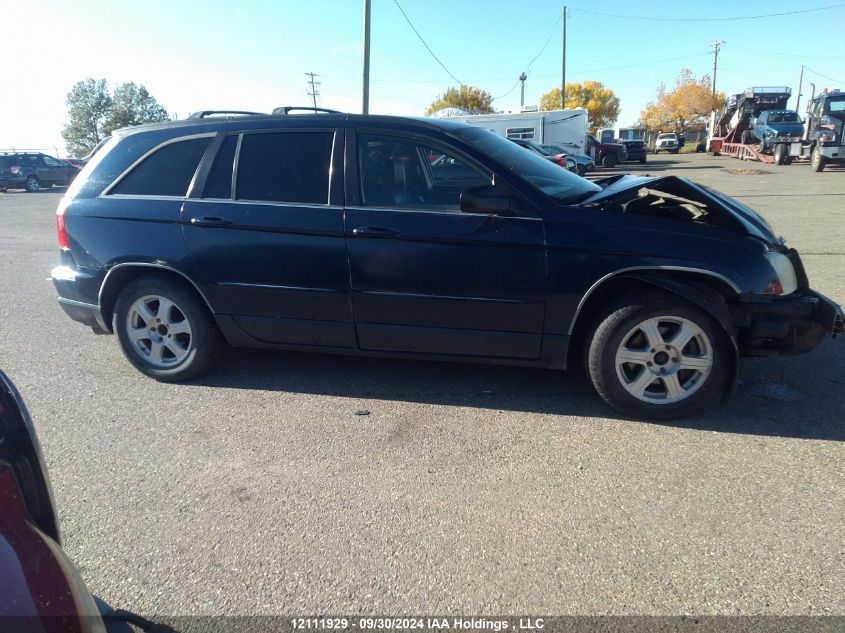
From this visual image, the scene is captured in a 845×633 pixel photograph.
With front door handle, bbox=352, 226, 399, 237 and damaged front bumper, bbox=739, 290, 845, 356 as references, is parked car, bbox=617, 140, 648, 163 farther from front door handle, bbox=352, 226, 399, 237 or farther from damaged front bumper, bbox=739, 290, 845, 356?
front door handle, bbox=352, 226, 399, 237

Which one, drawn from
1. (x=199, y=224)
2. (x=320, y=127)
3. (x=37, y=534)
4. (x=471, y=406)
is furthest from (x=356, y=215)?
(x=37, y=534)

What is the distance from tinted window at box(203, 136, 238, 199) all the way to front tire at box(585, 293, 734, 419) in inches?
103

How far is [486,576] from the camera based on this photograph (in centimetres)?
230

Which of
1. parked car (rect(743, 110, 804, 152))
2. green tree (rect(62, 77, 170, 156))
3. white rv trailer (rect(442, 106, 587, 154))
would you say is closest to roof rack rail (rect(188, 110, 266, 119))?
white rv trailer (rect(442, 106, 587, 154))

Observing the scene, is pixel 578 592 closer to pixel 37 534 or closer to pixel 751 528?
pixel 751 528

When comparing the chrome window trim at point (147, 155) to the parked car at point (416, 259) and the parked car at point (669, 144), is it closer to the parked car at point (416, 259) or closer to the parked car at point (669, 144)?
the parked car at point (416, 259)

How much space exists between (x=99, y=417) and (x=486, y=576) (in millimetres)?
2772

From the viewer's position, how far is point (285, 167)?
3852mm

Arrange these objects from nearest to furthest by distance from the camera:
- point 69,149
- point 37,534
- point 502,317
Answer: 1. point 37,534
2. point 502,317
3. point 69,149

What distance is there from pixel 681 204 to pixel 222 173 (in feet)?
10.2

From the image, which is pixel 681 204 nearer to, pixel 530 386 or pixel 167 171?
pixel 530 386

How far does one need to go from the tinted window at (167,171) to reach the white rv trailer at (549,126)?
24.6 meters

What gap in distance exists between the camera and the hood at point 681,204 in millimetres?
3447

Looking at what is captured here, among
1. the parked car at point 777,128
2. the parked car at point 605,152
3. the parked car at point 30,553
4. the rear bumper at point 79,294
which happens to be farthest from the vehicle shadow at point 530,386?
the parked car at point 605,152
